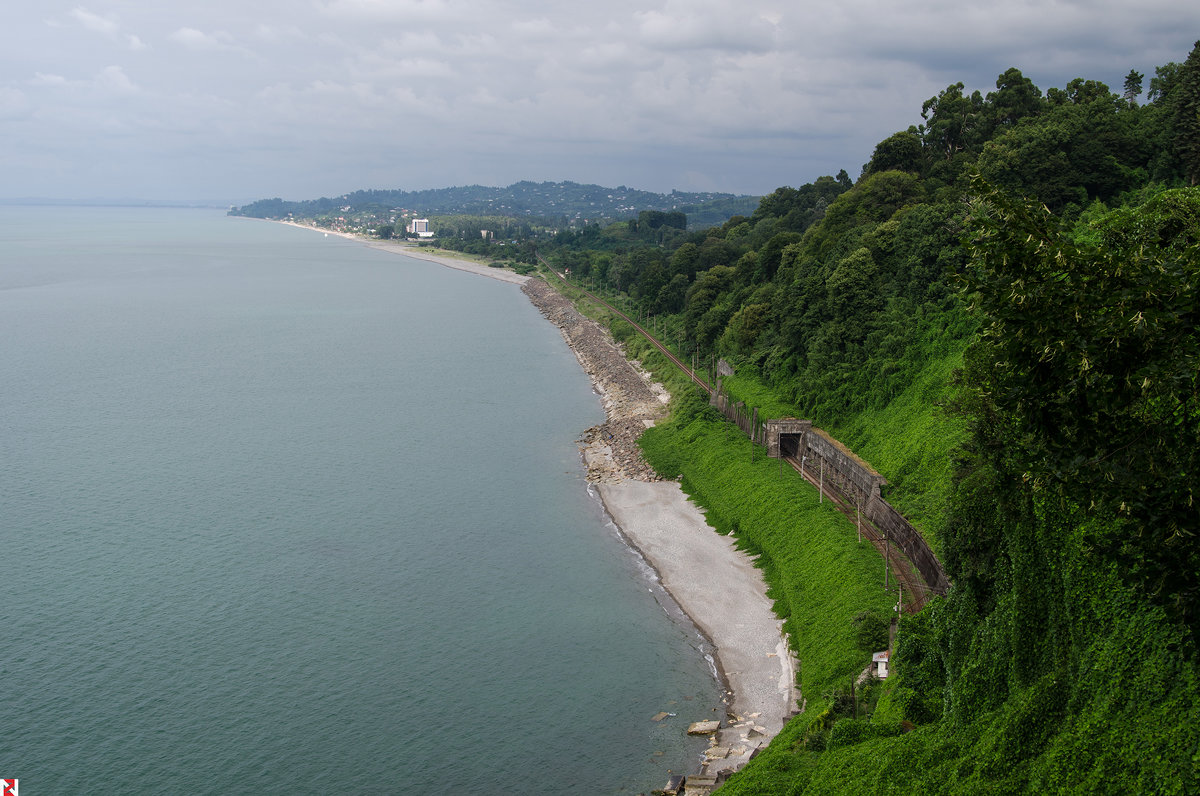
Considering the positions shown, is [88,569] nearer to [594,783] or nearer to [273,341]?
[594,783]

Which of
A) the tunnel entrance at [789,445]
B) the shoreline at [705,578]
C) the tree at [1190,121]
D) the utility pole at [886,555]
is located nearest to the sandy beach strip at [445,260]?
the shoreline at [705,578]

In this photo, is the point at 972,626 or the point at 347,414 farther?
the point at 347,414

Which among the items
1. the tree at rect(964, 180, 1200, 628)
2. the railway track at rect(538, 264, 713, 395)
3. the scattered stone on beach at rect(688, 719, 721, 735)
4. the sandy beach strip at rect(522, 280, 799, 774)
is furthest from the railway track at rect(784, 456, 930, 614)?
the railway track at rect(538, 264, 713, 395)

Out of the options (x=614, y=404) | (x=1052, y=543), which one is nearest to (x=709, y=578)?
(x=1052, y=543)

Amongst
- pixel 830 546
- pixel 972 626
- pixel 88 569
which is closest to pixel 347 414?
pixel 88 569

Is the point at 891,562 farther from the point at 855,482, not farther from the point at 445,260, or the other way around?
the point at 445,260

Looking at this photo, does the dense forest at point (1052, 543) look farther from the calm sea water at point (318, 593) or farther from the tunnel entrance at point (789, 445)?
the tunnel entrance at point (789, 445)
